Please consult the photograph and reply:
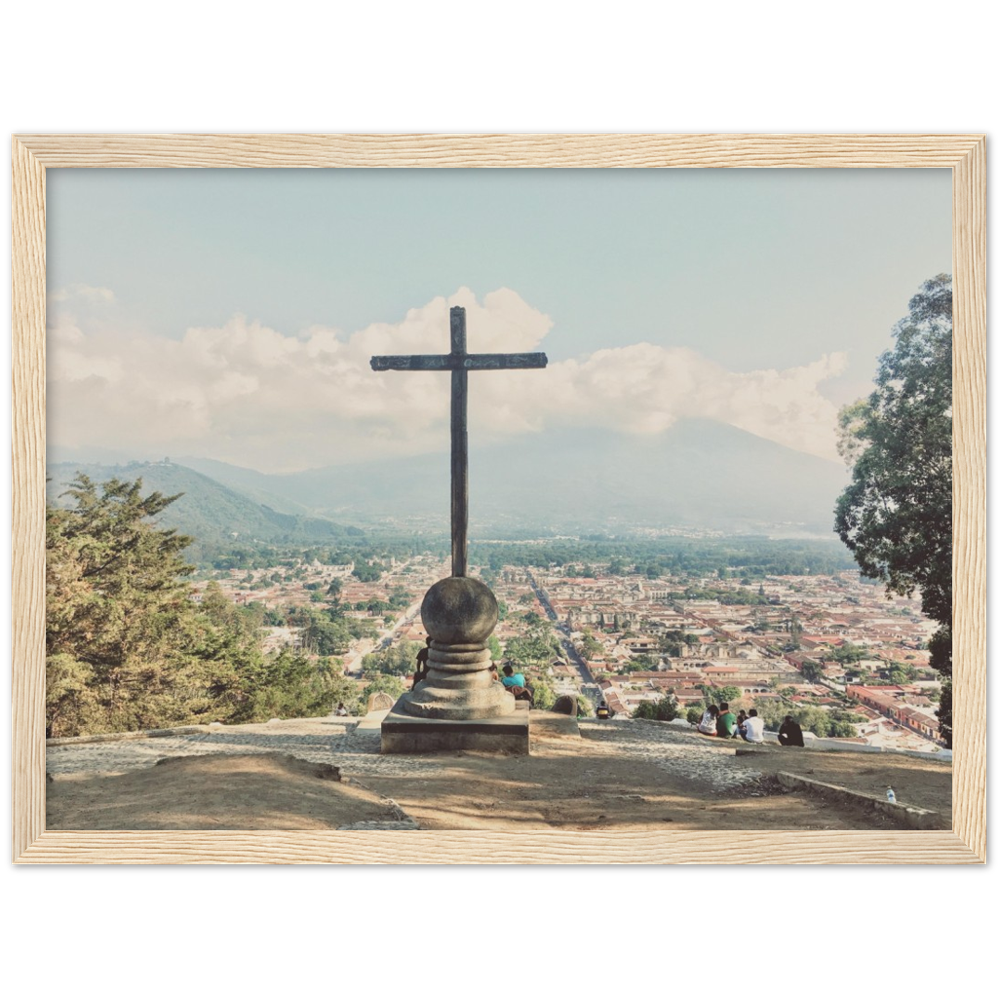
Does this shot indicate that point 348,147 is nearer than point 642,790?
Yes

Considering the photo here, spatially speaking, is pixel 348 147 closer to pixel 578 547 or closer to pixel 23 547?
pixel 23 547

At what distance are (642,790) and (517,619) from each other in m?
2.38

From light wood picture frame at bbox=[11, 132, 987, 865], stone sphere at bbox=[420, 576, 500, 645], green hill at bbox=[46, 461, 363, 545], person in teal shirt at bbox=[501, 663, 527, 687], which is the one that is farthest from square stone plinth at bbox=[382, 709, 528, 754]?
green hill at bbox=[46, 461, 363, 545]

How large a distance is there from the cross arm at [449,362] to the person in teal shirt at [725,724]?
3561 millimetres

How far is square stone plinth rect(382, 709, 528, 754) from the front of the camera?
593cm

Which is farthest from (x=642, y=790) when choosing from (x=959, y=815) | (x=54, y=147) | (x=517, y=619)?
(x=54, y=147)

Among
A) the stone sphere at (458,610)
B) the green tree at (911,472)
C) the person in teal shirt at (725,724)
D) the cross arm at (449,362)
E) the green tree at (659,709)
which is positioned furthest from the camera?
the green tree at (659,709)

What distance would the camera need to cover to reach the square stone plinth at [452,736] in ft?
19.5

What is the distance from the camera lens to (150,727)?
23.6 feet

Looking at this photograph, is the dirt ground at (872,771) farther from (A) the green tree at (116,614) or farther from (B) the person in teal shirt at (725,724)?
(A) the green tree at (116,614)

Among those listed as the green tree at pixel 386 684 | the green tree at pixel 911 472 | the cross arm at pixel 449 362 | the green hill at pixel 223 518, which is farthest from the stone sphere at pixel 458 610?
the green tree at pixel 911 472

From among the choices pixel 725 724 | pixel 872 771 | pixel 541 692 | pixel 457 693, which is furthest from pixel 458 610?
pixel 872 771

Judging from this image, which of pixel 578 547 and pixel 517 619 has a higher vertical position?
pixel 578 547

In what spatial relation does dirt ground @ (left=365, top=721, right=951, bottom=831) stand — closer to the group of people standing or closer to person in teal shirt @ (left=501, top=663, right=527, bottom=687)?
the group of people standing
